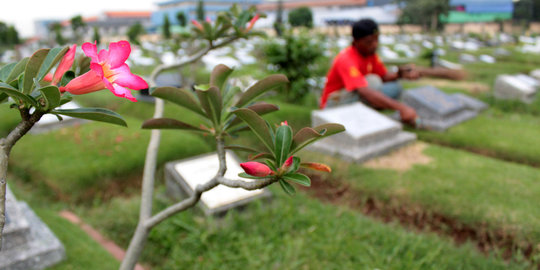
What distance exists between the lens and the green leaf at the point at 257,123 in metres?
0.89

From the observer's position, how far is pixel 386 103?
167 inches

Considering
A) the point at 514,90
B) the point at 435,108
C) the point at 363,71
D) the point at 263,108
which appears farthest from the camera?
the point at 514,90

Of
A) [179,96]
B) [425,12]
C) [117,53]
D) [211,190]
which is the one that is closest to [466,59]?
[211,190]

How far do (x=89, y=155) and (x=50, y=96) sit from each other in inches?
140

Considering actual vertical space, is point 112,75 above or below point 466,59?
above

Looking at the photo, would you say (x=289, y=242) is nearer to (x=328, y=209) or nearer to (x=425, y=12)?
(x=328, y=209)

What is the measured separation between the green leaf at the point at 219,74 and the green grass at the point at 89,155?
2.92 meters

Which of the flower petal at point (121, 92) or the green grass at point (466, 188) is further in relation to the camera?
the green grass at point (466, 188)

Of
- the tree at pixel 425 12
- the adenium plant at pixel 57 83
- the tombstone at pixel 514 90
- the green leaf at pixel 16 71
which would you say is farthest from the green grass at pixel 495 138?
the tree at pixel 425 12

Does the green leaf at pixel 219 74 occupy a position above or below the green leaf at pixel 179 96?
above

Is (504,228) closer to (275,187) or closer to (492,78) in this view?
(275,187)

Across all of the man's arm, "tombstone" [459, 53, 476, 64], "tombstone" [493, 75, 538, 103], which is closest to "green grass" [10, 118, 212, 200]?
the man's arm

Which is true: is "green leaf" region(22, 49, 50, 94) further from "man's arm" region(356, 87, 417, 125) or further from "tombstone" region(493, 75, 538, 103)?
"tombstone" region(493, 75, 538, 103)

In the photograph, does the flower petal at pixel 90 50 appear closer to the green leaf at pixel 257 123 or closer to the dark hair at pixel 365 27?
the green leaf at pixel 257 123
